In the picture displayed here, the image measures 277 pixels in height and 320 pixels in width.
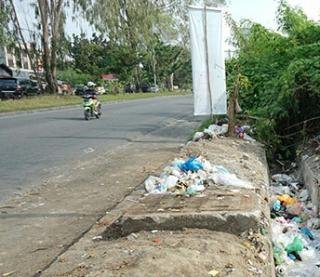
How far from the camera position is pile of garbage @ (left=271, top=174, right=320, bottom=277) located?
464cm

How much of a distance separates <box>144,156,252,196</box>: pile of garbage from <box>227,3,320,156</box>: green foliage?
Result: 318 cm

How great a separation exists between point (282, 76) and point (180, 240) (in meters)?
5.69

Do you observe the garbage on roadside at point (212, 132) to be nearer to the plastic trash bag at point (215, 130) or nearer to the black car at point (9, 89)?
the plastic trash bag at point (215, 130)

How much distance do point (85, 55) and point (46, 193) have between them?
161ft

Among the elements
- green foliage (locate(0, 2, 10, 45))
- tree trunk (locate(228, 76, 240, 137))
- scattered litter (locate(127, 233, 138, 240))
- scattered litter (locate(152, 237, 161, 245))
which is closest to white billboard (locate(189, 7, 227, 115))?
tree trunk (locate(228, 76, 240, 137))

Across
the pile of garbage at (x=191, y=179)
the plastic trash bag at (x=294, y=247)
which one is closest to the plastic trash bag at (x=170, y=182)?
the pile of garbage at (x=191, y=179)

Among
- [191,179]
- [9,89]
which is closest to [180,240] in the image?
[191,179]

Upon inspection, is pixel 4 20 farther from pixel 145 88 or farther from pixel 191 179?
pixel 145 88

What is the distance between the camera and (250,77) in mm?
10797

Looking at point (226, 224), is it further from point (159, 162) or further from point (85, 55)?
point (85, 55)

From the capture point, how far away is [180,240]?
12.3 ft

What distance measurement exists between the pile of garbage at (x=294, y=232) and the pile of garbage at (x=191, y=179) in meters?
0.69

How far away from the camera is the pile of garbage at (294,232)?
4.64m

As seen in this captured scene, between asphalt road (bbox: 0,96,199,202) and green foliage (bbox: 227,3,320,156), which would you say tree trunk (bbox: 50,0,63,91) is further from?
green foliage (bbox: 227,3,320,156)
